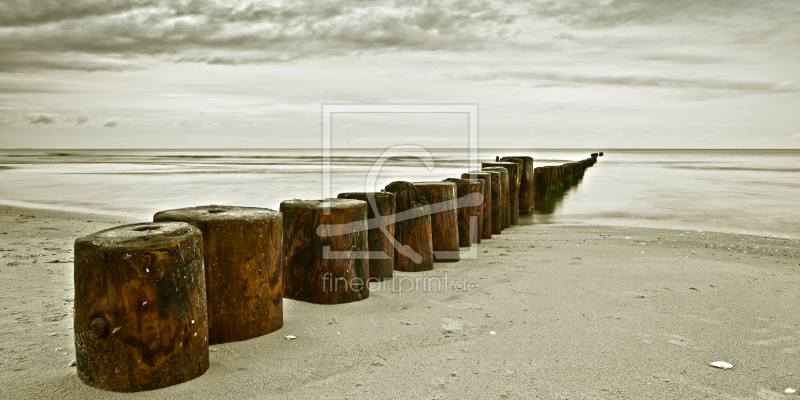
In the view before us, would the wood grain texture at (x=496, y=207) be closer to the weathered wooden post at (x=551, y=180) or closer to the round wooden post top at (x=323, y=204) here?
the round wooden post top at (x=323, y=204)

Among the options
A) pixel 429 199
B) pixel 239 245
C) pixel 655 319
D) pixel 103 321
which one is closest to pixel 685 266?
pixel 655 319

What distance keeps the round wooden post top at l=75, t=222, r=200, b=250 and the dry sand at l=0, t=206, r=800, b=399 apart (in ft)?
2.17

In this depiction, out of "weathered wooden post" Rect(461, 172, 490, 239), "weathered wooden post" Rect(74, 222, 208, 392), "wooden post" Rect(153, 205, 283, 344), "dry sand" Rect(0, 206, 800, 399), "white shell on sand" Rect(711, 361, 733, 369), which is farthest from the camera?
"weathered wooden post" Rect(461, 172, 490, 239)

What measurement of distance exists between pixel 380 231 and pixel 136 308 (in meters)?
2.24

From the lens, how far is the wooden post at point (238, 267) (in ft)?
9.35

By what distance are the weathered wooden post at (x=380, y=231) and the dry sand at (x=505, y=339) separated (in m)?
0.27

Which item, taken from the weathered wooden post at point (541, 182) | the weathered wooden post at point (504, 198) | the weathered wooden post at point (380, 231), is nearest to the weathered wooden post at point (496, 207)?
the weathered wooden post at point (504, 198)

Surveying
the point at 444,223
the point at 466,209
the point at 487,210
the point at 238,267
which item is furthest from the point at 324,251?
the point at 487,210

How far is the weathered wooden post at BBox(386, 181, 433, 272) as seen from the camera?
15.4 feet

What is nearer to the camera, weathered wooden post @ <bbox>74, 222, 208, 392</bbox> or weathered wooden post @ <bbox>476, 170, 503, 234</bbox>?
weathered wooden post @ <bbox>74, 222, 208, 392</bbox>

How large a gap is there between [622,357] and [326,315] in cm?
179

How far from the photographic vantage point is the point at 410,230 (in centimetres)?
473

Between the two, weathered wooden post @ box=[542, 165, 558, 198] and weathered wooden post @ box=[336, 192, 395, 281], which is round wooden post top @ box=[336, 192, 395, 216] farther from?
weathered wooden post @ box=[542, 165, 558, 198]

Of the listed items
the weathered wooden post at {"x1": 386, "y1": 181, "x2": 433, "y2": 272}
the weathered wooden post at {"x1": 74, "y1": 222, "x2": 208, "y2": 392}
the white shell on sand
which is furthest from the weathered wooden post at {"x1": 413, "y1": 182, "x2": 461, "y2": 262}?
the weathered wooden post at {"x1": 74, "y1": 222, "x2": 208, "y2": 392}
